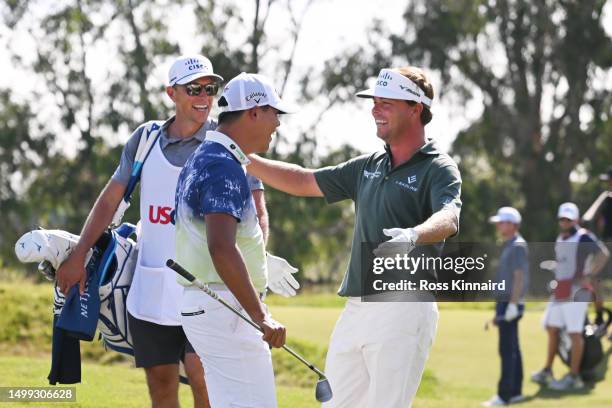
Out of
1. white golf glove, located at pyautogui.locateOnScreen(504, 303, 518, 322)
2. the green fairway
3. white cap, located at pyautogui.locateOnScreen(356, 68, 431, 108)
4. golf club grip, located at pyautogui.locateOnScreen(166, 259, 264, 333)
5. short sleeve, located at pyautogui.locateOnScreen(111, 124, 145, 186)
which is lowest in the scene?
the green fairway

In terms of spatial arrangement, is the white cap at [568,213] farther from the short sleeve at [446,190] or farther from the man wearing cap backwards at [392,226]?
the short sleeve at [446,190]

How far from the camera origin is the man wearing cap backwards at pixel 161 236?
689 cm

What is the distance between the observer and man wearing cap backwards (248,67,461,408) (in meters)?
6.23

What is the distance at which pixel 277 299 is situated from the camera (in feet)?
73.0

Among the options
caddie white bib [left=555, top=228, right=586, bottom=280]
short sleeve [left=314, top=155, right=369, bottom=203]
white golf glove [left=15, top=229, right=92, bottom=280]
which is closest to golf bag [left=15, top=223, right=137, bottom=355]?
white golf glove [left=15, top=229, right=92, bottom=280]

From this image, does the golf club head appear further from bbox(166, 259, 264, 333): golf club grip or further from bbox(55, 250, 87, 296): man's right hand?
bbox(55, 250, 87, 296): man's right hand

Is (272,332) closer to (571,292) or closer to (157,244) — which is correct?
(157,244)

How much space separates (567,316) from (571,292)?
0.31m

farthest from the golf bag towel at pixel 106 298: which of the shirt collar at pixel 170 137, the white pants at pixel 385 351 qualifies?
the white pants at pixel 385 351

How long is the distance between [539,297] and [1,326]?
31.2 feet

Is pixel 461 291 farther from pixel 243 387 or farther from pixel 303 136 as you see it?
pixel 303 136

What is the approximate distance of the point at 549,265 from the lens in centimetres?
1734

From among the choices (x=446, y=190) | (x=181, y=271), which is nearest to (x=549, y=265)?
(x=446, y=190)

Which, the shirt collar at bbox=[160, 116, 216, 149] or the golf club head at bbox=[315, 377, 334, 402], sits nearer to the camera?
the golf club head at bbox=[315, 377, 334, 402]
